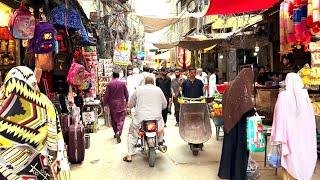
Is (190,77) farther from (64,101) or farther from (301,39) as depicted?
(301,39)

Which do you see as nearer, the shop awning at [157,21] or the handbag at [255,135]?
the handbag at [255,135]

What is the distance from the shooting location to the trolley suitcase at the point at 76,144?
7.38m

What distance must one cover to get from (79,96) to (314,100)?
5095mm

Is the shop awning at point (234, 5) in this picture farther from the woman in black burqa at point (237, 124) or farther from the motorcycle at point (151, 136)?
the motorcycle at point (151, 136)

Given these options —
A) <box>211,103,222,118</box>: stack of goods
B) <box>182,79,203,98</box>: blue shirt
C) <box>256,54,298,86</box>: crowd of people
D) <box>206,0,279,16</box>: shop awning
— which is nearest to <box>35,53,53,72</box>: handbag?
<box>206,0,279,16</box>: shop awning

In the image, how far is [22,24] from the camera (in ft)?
18.5

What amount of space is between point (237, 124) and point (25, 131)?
11.3ft

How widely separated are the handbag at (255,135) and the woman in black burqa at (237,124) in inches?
8.1

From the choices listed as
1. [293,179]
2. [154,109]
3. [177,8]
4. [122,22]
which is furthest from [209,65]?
[293,179]

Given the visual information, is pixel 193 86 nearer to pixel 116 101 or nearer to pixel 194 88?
pixel 194 88

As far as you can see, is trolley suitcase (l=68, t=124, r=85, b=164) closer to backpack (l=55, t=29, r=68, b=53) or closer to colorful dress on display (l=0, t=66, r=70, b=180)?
backpack (l=55, t=29, r=68, b=53)

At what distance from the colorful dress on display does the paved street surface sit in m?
3.22

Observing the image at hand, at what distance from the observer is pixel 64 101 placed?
7520mm

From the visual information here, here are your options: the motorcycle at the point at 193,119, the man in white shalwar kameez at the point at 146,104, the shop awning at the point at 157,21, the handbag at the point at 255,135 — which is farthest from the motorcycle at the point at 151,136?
the shop awning at the point at 157,21
